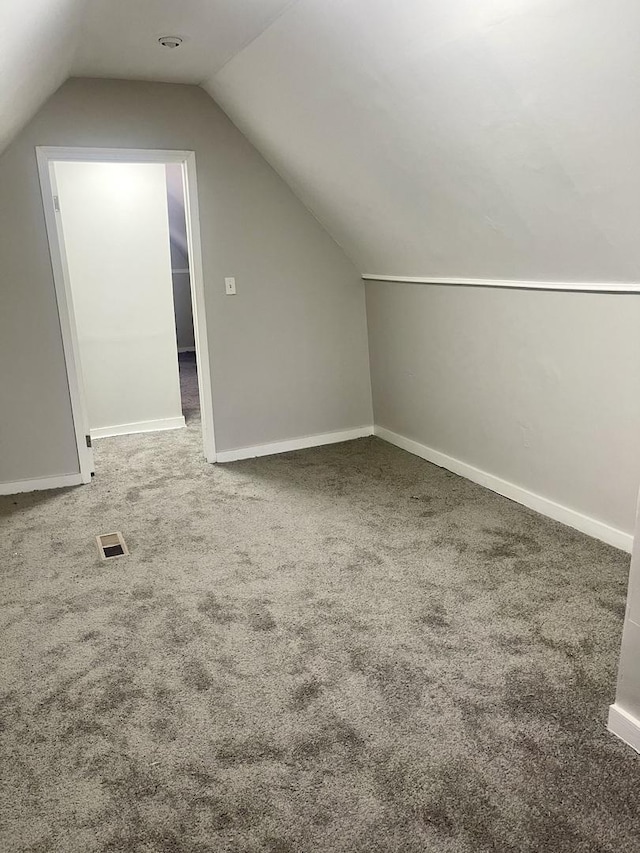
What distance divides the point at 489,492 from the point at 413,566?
0.93 metres

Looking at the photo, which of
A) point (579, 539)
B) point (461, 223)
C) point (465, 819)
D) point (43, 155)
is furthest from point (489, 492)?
point (43, 155)

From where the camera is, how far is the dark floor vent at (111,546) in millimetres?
3096

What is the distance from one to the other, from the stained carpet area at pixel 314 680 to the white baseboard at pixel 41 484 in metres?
0.34

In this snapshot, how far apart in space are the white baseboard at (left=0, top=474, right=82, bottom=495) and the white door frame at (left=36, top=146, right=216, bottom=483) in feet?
0.21

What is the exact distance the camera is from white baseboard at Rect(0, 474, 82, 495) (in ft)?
12.8

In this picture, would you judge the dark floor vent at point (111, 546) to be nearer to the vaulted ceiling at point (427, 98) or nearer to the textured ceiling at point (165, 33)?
the vaulted ceiling at point (427, 98)

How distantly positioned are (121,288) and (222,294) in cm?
113

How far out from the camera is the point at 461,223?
3057mm

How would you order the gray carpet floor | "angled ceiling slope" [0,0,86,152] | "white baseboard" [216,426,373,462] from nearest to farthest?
the gray carpet floor, "angled ceiling slope" [0,0,86,152], "white baseboard" [216,426,373,462]

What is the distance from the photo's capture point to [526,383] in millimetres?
3271

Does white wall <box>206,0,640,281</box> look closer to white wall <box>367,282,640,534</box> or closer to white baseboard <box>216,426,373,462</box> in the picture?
white wall <box>367,282,640,534</box>

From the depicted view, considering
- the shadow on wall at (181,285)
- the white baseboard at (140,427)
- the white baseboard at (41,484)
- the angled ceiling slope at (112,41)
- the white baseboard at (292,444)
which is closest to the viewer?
the angled ceiling slope at (112,41)

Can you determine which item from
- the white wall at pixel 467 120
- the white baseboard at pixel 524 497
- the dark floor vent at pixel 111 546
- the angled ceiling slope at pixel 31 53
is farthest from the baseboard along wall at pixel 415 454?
the angled ceiling slope at pixel 31 53

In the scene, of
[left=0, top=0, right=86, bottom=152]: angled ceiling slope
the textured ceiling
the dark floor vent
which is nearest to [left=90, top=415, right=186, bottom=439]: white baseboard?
the dark floor vent
